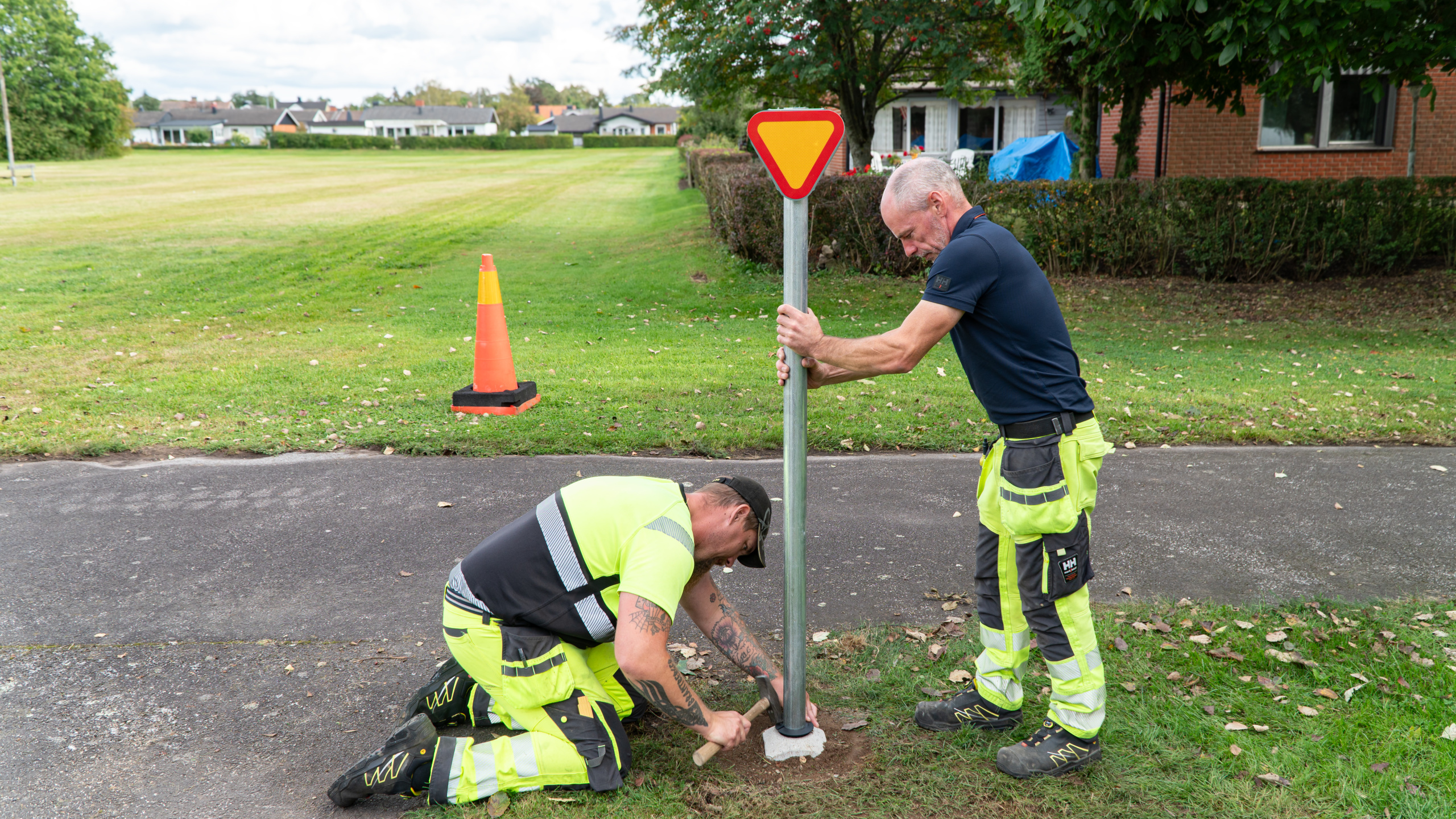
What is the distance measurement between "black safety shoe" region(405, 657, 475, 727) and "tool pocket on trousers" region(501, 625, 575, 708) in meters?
0.45

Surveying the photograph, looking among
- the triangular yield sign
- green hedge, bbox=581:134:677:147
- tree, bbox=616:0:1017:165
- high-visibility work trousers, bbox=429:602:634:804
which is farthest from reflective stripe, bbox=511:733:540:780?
green hedge, bbox=581:134:677:147

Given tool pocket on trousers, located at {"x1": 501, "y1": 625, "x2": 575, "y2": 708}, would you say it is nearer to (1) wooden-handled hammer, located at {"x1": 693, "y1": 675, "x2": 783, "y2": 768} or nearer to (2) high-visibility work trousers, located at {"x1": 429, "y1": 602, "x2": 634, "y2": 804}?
(2) high-visibility work trousers, located at {"x1": 429, "y1": 602, "x2": 634, "y2": 804}

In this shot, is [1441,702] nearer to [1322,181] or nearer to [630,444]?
[630,444]

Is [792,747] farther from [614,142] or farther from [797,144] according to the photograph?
[614,142]

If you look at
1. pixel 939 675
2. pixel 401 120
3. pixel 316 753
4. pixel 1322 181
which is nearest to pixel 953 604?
pixel 939 675

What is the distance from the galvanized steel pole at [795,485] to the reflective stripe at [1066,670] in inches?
33.0

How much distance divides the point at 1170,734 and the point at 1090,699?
0.51 metres

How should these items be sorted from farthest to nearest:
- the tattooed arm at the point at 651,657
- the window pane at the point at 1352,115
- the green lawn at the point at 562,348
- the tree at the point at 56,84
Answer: the tree at the point at 56,84 < the window pane at the point at 1352,115 < the green lawn at the point at 562,348 < the tattooed arm at the point at 651,657

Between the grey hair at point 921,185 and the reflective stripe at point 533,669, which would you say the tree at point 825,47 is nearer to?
the grey hair at point 921,185

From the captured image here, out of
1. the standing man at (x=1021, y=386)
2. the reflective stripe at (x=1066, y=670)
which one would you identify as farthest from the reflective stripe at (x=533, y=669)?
the reflective stripe at (x=1066, y=670)

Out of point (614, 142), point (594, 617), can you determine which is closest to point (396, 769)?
point (594, 617)

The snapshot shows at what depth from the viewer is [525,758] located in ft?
10.2

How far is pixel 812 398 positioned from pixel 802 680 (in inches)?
180

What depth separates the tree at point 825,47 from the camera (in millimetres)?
15211
